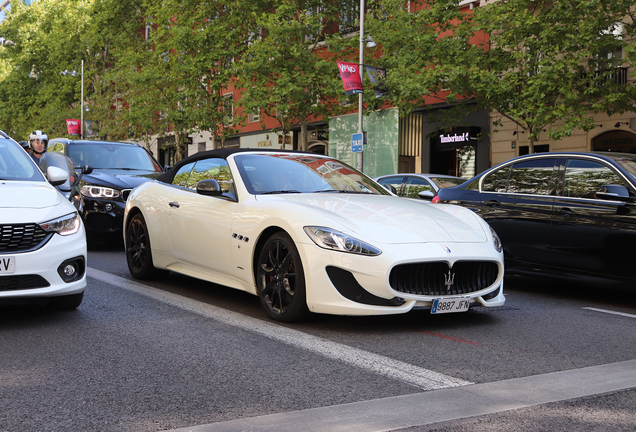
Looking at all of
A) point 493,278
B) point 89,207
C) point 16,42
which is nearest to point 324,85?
point 89,207

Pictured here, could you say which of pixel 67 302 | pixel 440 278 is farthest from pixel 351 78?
pixel 440 278

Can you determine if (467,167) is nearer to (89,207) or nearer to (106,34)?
(89,207)

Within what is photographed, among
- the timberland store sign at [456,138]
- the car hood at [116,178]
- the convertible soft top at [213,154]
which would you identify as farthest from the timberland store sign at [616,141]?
the convertible soft top at [213,154]

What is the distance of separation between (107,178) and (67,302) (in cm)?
604

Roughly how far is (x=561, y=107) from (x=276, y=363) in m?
15.5

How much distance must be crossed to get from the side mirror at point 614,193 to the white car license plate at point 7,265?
5.35 meters

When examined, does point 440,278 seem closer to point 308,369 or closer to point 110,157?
point 308,369

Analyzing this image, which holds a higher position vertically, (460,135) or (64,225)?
(460,135)

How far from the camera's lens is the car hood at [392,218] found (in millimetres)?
5328

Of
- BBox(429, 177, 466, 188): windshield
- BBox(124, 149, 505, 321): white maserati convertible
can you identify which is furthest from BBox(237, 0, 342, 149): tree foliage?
BBox(124, 149, 505, 321): white maserati convertible

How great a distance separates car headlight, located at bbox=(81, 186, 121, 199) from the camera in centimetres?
1134

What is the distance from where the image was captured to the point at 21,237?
531 cm

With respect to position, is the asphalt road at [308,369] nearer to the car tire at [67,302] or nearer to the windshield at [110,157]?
the car tire at [67,302]

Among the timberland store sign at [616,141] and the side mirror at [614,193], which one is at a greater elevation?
the timberland store sign at [616,141]
